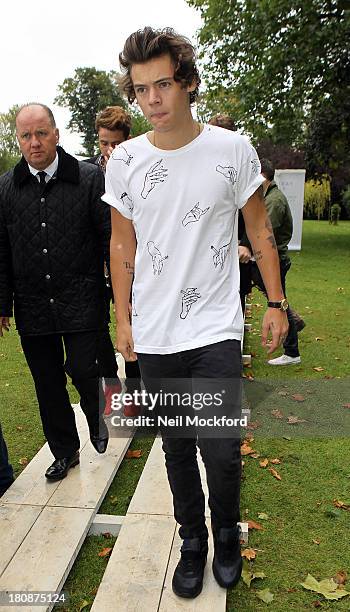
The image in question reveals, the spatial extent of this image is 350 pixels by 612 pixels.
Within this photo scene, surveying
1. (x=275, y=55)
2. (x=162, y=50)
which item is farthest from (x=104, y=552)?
(x=275, y=55)

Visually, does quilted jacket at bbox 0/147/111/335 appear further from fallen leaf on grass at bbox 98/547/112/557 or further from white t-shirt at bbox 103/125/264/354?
fallen leaf on grass at bbox 98/547/112/557

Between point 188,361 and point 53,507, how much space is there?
4.95ft

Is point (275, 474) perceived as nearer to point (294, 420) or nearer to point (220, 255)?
point (294, 420)

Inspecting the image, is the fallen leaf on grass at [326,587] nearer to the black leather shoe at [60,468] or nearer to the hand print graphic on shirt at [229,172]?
the black leather shoe at [60,468]

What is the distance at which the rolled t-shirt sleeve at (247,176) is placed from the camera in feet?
7.50

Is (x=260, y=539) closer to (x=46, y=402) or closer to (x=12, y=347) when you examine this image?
(x=46, y=402)

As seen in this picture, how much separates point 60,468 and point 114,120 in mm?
2354

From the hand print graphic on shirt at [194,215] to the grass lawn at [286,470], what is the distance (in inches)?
67.5

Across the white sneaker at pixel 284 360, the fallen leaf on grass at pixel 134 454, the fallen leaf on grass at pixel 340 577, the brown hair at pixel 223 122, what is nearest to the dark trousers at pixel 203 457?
the fallen leaf on grass at pixel 340 577

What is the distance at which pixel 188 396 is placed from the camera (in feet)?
7.91

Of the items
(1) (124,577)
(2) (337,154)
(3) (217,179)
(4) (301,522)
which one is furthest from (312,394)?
(2) (337,154)

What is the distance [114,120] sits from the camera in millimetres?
4098

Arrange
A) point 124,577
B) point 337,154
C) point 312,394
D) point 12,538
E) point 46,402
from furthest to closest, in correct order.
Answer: point 337,154, point 312,394, point 46,402, point 12,538, point 124,577

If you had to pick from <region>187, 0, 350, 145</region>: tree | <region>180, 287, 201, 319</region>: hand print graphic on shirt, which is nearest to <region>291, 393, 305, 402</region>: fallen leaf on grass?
<region>180, 287, 201, 319</region>: hand print graphic on shirt
